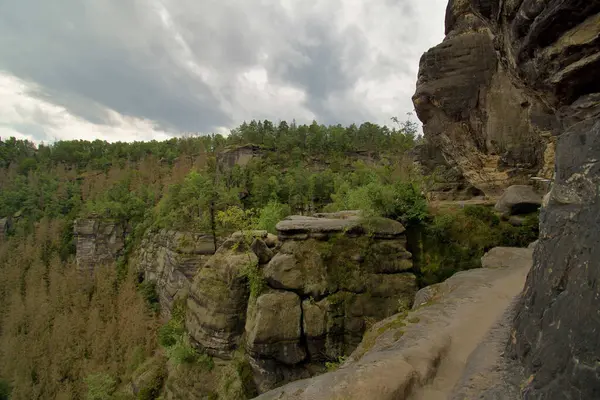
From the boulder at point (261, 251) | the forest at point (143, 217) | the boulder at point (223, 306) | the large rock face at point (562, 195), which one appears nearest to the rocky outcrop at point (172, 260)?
the forest at point (143, 217)

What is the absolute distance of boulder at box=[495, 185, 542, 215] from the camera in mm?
13375

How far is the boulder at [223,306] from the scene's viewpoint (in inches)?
599

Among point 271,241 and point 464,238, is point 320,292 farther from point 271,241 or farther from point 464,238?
point 464,238

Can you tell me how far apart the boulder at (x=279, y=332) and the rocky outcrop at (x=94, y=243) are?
42091 mm

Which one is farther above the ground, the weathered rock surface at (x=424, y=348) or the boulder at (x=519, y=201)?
the boulder at (x=519, y=201)

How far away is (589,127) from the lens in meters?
3.68

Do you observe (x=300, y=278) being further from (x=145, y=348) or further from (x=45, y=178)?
(x=45, y=178)

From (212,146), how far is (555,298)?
78.7m

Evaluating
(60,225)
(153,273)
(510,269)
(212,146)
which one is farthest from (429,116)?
(212,146)

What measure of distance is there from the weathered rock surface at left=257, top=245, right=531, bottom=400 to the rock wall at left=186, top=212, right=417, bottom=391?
3.30 m

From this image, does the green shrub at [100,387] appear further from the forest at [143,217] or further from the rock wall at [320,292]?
the rock wall at [320,292]

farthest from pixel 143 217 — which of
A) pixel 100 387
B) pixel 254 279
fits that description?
pixel 254 279

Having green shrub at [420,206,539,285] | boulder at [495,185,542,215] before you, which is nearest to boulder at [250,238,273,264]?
green shrub at [420,206,539,285]

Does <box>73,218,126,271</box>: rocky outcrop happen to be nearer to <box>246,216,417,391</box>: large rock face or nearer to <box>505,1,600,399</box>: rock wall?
<box>246,216,417,391</box>: large rock face
